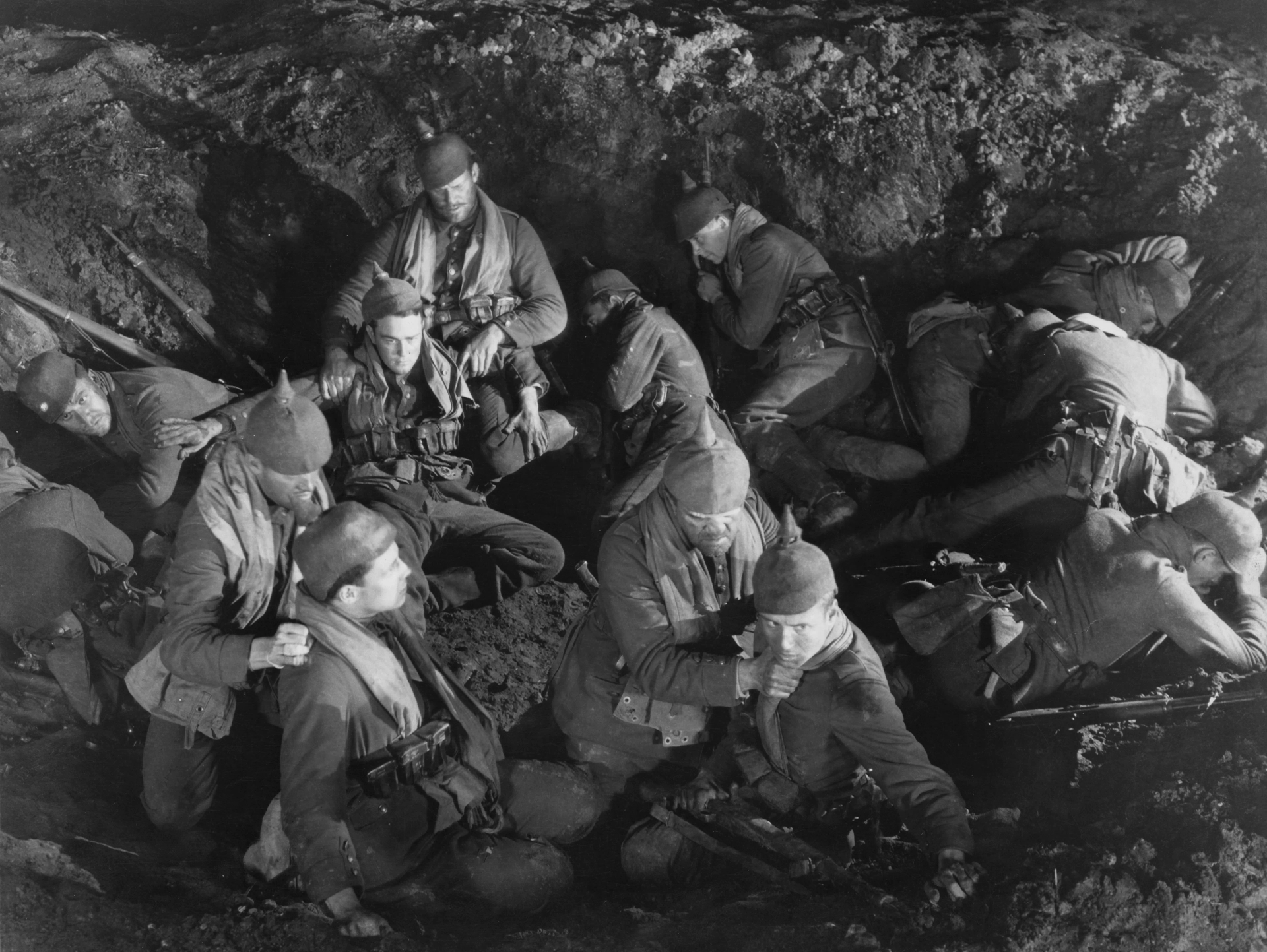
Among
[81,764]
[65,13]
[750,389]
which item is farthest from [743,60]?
[81,764]

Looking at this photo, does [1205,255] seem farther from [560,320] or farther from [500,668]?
[500,668]

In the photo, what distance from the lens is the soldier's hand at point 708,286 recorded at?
20.5 feet

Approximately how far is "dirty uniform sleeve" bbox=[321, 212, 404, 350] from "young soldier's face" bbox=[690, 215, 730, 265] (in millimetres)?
1380

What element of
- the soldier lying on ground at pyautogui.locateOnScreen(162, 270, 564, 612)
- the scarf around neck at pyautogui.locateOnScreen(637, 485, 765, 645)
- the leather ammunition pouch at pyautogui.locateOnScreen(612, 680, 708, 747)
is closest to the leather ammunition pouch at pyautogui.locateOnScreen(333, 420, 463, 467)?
the soldier lying on ground at pyautogui.locateOnScreen(162, 270, 564, 612)

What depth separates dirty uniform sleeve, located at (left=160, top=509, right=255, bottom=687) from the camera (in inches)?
172

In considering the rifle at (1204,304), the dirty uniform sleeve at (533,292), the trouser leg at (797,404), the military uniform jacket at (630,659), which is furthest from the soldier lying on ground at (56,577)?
the rifle at (1204,304)

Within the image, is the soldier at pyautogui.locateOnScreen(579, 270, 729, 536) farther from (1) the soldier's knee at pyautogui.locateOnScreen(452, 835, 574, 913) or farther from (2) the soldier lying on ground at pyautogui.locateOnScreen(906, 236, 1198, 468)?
(1) the soldier's knee at pyautogui.locateOnScreen(452, 835, 574, 913)

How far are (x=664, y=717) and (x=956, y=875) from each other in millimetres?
1153

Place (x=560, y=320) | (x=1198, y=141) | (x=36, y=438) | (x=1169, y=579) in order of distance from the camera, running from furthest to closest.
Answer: (x=1198, y=141), (x=560, y=320), (x=36, y=438), (x=1169, y=579)

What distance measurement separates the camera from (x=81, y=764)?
485 centimetres

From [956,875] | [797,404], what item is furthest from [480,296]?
[956,875]

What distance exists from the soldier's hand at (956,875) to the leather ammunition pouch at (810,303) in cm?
273

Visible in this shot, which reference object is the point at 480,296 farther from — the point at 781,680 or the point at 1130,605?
the point at 1130,605

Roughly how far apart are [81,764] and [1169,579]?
13.5ft
